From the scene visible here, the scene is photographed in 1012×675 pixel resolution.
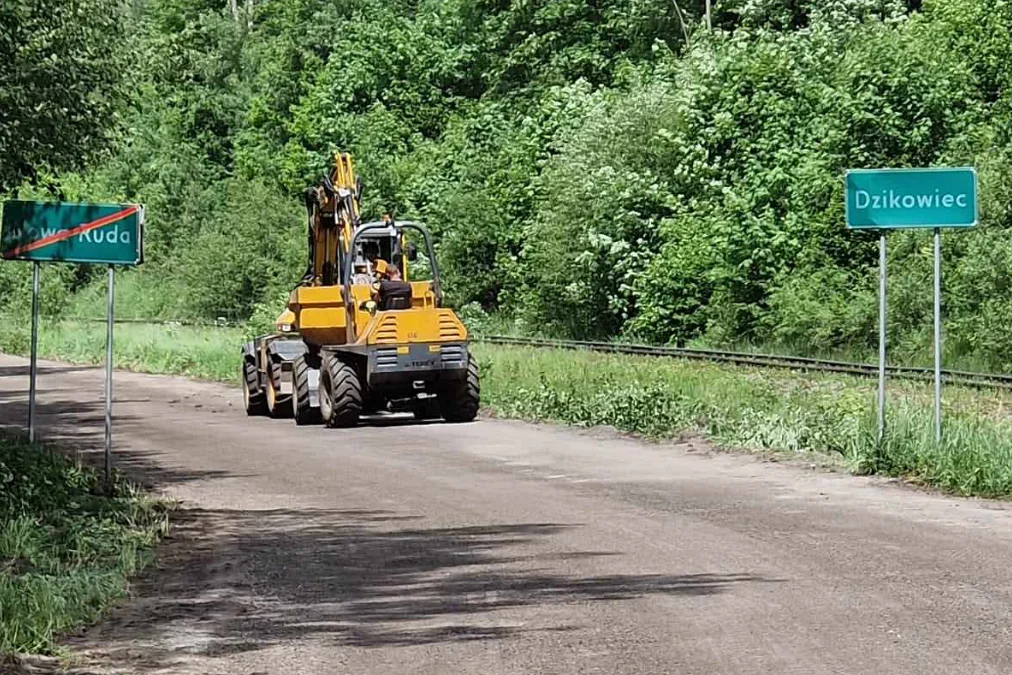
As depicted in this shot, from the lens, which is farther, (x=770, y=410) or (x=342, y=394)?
(x=342, y=394)

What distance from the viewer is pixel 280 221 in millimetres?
68125

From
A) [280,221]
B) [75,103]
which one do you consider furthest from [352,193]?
[280,221]

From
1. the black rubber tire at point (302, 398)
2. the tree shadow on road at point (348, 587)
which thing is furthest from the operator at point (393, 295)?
the tree shadow on road at point (348, 587)

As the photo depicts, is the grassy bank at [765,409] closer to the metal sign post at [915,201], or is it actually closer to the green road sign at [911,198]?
the metal sign post at [915,201]

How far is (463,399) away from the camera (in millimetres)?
28016

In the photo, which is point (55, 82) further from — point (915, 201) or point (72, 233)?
point (915, 201)

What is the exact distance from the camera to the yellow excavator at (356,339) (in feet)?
89.5

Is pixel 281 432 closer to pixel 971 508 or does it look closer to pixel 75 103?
pixel 75 103

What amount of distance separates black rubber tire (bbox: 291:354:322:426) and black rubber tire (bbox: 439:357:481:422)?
2.23m

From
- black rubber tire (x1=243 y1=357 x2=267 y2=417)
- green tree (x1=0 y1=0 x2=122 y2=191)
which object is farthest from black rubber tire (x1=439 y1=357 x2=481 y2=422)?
green tree (x1=0 y1=0 x2=122 y2=191)

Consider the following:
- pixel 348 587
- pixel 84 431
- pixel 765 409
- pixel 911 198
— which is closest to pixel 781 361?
pixel 765 409

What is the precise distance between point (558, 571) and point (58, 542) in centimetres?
393

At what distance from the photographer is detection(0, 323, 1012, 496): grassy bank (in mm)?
18031

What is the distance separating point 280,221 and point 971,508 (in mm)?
53947
